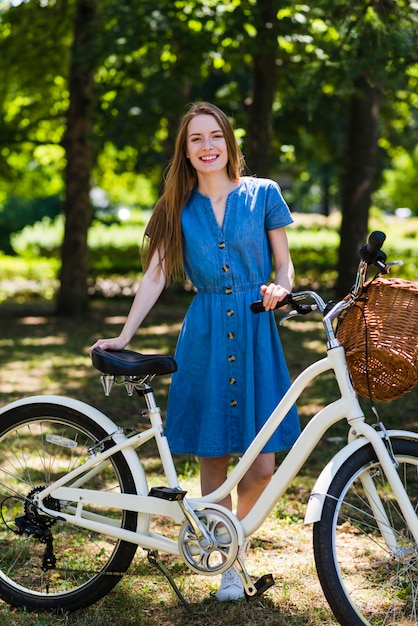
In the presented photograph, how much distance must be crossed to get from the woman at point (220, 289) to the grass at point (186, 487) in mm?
435

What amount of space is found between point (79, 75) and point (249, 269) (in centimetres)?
Answer: 973

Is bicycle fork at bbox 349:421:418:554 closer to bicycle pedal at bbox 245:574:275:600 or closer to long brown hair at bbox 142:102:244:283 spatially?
bicycle pedal at bbox 245:574:275:600

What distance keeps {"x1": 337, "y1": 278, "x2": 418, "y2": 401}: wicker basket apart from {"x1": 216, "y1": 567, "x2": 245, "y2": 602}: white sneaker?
3.45ft

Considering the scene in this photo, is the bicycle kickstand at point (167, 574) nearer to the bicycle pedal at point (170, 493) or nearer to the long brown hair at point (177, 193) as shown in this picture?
the bicycle pedal at point (170, 493)

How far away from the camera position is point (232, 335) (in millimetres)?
3277

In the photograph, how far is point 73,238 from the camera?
12.7 m

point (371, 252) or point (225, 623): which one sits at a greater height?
point (371, 252)

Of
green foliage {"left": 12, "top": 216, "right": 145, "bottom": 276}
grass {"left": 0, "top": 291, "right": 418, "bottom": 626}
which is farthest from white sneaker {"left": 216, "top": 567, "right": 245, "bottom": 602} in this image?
green foliage {"left": 12, "top": 216, "right": 145, "bottom": 276}

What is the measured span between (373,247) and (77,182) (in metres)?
10.3

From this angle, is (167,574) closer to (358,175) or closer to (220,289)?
(220,289)

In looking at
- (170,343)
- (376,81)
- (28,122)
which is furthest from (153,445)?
(28,122)

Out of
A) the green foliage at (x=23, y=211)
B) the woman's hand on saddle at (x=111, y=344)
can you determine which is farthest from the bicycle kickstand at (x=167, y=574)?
the green foliage at (x=23, y=211)

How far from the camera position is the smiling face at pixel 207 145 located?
130 inches

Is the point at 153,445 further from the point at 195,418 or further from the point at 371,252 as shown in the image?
the point at 371,252
